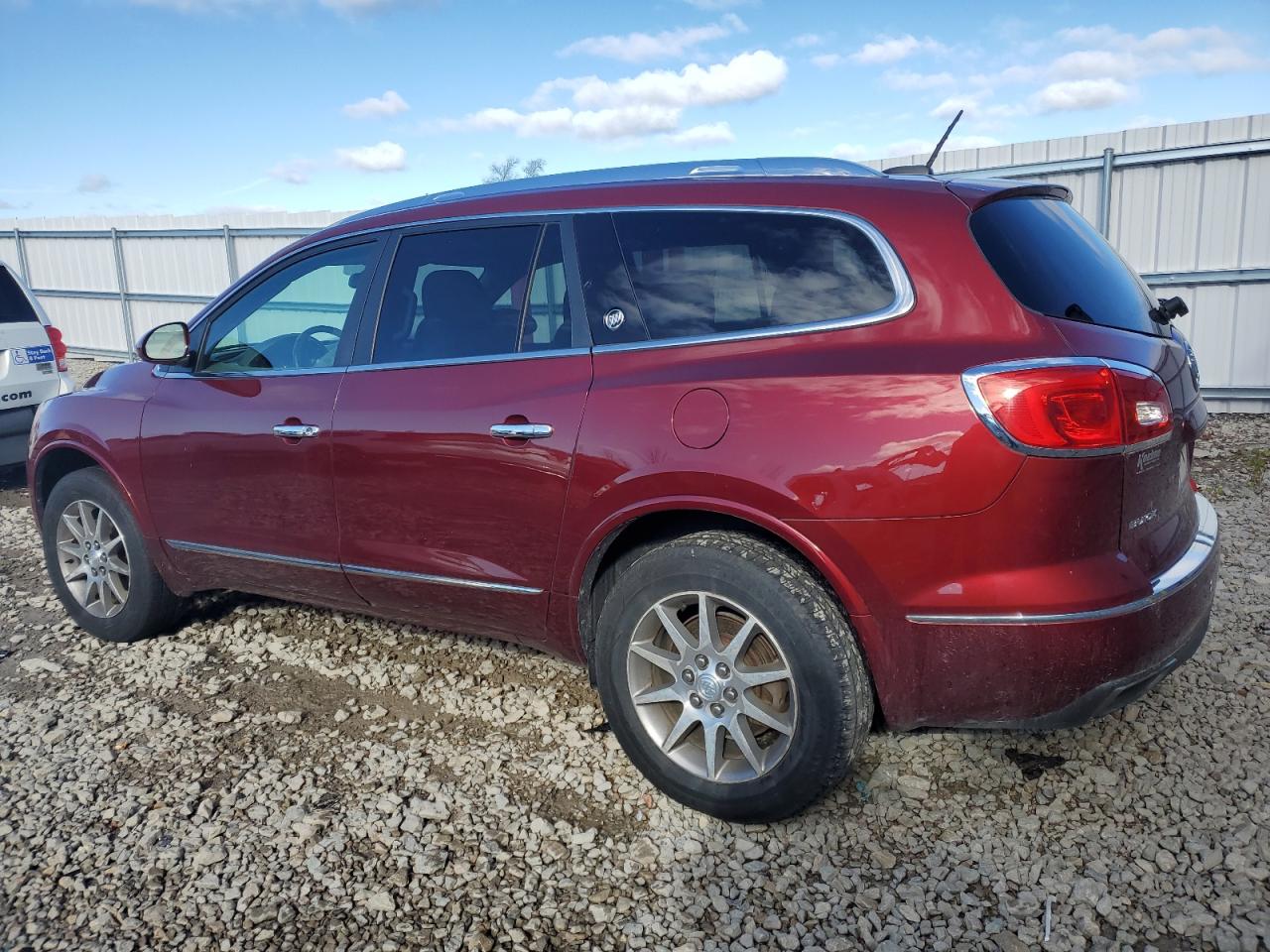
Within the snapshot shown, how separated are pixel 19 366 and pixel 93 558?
390cm

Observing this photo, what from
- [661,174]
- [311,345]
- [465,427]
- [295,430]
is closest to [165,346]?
[311,345]

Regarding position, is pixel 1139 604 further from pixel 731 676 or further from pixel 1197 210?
pixel 1197 210

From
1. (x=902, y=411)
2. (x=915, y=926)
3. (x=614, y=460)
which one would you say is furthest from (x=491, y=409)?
(x=915, y=926)

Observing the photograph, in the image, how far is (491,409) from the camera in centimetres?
304

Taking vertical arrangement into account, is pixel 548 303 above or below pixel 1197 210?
below

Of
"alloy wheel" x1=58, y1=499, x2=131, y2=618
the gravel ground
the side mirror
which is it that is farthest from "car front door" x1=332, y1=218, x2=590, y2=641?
"alloy wheel" x1=58, y1=499, x2=131, y2=618

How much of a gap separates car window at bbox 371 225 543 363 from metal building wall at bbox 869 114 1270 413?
318 inches

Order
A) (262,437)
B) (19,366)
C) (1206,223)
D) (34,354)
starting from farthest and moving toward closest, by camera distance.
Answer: (1206,223), (34,354), (19,366), (262,437)

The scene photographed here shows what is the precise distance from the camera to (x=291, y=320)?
12.3ft

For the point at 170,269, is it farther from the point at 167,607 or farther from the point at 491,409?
the point at 491,409

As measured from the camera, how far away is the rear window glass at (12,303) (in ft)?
24.0

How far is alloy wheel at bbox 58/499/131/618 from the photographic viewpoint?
4.30m

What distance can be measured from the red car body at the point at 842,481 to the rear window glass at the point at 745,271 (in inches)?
2.3

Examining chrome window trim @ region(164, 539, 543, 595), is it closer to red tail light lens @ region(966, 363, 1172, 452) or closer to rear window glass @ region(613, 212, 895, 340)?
rear window glass @ region(613, 212, 895, 340)
